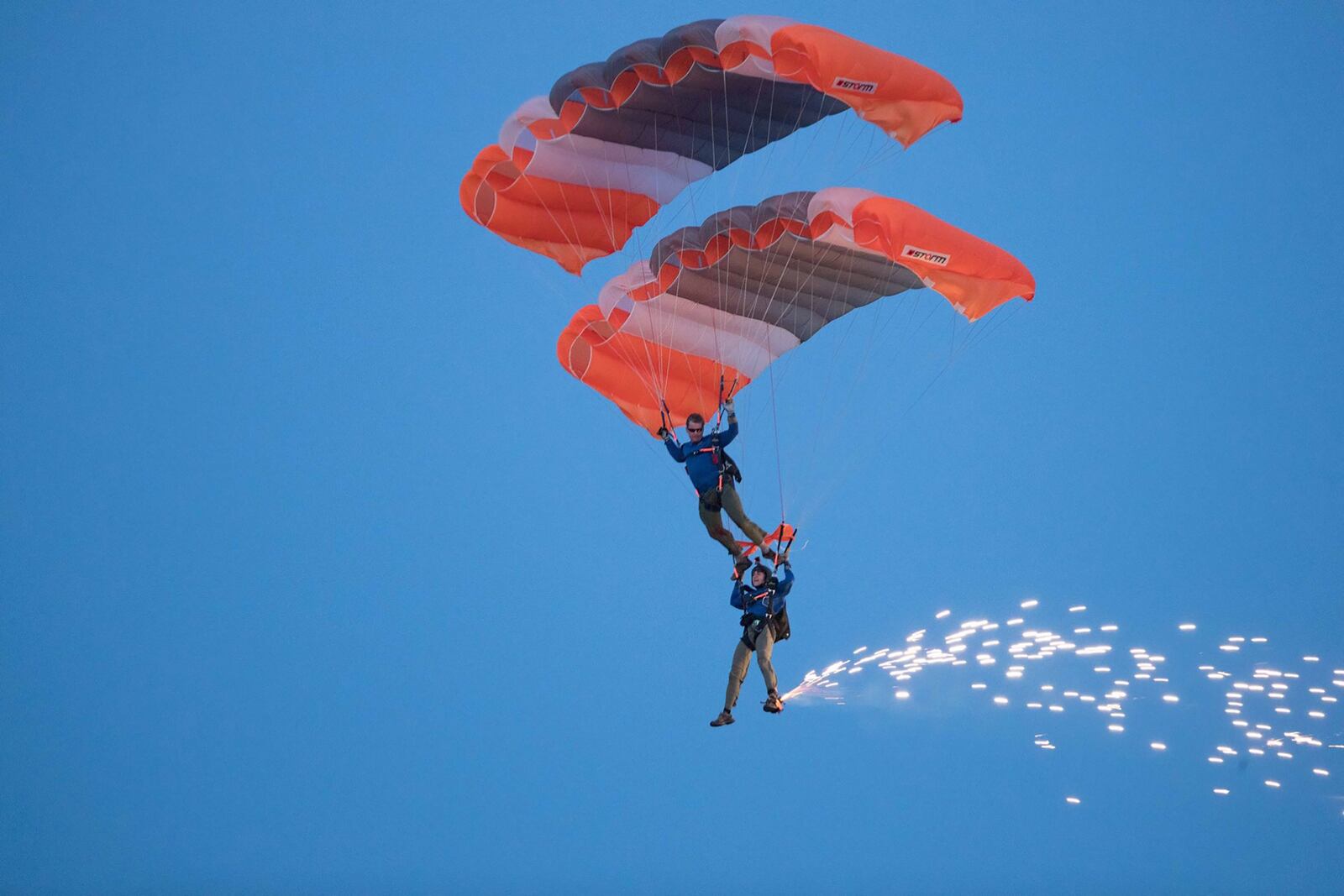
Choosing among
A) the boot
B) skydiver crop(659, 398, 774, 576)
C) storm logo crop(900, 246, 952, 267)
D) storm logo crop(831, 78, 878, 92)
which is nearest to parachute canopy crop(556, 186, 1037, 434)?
storm logo crop(900, 246, 952, 267)

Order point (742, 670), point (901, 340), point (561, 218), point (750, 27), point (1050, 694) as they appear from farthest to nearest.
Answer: point (901, 340), point (1050, 694), point (561, 218), point (742, 670), point (750, 27)

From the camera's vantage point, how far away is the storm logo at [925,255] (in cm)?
905

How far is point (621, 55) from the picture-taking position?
946 centimetres

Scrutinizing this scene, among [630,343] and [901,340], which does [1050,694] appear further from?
[901,340]

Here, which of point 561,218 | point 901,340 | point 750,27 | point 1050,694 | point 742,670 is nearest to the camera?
point 750,27

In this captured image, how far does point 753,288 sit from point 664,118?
158 centimetres

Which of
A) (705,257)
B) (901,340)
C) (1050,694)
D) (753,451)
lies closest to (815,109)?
(705,257)

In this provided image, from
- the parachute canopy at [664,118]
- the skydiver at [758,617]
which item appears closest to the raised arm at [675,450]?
the skydiver at [758,617]

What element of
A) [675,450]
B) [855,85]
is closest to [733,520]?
[675,450]

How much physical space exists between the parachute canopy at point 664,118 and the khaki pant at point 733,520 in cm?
223

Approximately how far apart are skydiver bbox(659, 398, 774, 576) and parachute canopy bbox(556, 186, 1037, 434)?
0.30 m

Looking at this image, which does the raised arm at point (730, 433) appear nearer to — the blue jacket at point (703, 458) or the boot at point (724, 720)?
the blue jacket at point (703, 458)

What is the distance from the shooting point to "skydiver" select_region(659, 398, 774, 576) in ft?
33.8

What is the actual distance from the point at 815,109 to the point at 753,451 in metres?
15.7
